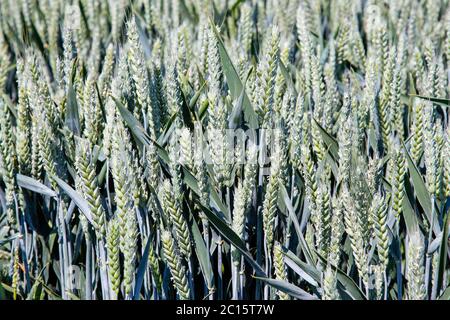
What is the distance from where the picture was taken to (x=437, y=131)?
1378mm

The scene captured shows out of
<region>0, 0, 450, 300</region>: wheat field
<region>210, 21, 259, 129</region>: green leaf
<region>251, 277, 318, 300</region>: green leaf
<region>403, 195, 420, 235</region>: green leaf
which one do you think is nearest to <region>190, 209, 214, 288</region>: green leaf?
<region>0, 0, 450, 300</region>: wheat field

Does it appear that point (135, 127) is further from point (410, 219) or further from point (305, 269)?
point (410, 219)

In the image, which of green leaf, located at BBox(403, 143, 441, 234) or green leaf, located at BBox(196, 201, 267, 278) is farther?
green leaf, located at BBox(403, 143, 441, 234)

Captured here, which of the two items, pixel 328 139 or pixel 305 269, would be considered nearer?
pixel 305 269

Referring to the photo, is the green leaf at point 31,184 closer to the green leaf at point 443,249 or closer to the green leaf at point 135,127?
the green leaf at point 135,127

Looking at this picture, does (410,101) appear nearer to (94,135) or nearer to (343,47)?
(343,47)

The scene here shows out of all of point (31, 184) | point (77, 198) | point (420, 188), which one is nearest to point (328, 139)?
point (420, 188)

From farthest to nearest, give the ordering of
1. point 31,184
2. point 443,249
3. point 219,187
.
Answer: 1. point 31,184
2. point 219,187
3. point 443,249

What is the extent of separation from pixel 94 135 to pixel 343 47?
3.36 ft

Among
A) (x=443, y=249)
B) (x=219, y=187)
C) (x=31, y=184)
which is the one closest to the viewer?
(x=443, y=249)

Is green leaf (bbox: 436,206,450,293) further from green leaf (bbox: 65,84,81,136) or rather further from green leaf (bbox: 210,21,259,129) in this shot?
green leaf (bbox: 65,84,81,136)

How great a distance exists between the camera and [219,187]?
4.14 ft

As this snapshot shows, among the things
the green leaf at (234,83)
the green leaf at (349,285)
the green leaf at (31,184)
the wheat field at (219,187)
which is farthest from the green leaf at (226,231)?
the green leaf at (31,184)

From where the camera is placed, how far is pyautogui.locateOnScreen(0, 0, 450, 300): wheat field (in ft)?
3.88
